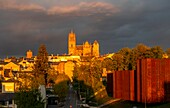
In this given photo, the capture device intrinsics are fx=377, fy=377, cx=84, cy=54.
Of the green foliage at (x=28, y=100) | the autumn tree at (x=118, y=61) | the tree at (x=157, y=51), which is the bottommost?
the green foliage at (x=28, y=100)

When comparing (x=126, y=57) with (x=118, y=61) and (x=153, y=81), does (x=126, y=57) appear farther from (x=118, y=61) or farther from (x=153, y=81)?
(x=153, y=81)

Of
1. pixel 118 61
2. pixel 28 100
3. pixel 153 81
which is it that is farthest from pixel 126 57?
pixel 28 100

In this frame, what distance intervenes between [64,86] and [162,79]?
36170 mm

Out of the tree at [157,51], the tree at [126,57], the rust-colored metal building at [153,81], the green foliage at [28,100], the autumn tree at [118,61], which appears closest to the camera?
the green foliage at [28,100]

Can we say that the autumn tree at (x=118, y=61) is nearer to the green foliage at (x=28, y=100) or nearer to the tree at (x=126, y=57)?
the tree at (x=126, y=57)

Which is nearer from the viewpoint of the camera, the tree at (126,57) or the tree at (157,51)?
the tree at (157,51)

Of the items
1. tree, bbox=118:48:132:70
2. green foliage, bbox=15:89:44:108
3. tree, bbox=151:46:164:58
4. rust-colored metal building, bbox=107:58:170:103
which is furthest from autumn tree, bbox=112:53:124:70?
green foliage, bbox=15:89:44:108

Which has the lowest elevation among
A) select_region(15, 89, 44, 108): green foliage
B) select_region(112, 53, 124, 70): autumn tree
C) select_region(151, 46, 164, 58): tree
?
select_region(15, 89, 44, 108): green foliage

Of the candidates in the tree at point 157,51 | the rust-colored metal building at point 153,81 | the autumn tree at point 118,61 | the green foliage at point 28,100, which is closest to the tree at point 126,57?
the autumn tree at point 118,61

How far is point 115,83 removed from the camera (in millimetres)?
69500

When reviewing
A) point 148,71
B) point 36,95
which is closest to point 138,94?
point 148,71

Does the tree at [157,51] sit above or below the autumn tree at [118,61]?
above

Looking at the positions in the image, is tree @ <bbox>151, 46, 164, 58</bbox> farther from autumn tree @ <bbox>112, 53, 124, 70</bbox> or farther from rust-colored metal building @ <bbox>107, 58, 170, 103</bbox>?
rust-colored metal building @ <bbox>107, 58, 170, 103</bbox>

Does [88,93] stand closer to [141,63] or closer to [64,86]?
[64,86]
